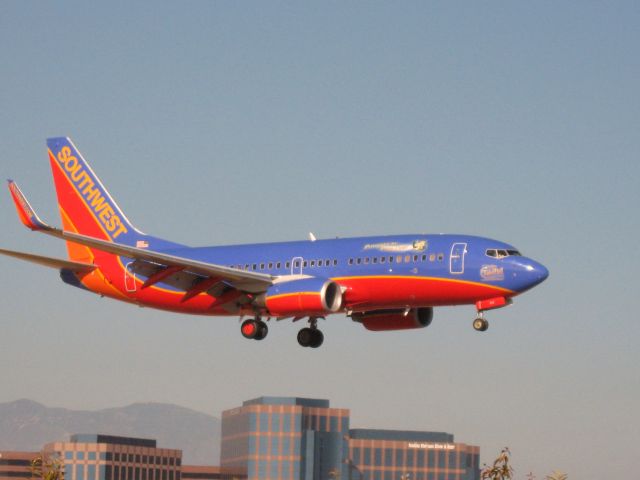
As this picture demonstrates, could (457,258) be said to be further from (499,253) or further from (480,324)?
(480,324)

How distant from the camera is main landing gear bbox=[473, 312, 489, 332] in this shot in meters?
73.4

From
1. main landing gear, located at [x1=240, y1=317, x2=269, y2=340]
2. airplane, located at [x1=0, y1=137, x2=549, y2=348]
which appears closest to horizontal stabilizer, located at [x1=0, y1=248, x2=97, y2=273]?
airplane, located at [x1=0, y1=137, x2=549, y2=348]

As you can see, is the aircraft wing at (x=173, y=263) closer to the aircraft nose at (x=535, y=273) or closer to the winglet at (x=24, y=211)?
the winglet at (x=24, y=211)

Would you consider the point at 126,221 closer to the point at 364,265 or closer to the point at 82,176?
the point at 82,176

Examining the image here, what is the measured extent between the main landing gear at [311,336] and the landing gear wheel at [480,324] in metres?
11.6

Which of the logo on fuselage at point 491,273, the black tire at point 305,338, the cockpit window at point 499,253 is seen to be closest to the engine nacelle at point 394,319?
the black tire at point 305,338

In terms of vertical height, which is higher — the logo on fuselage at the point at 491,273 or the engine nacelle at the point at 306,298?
the logo on fuselage at the point at 491,273

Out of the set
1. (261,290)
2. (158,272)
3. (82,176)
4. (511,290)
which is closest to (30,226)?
(158,272)

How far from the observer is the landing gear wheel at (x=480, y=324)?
241ft

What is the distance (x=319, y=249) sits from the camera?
78812 millimetres

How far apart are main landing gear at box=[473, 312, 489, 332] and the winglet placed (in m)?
22.7

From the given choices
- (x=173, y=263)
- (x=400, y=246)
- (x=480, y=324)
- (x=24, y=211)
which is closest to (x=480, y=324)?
(x=480, y=324)

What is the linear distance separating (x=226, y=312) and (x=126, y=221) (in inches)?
519

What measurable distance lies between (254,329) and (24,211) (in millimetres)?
14364
